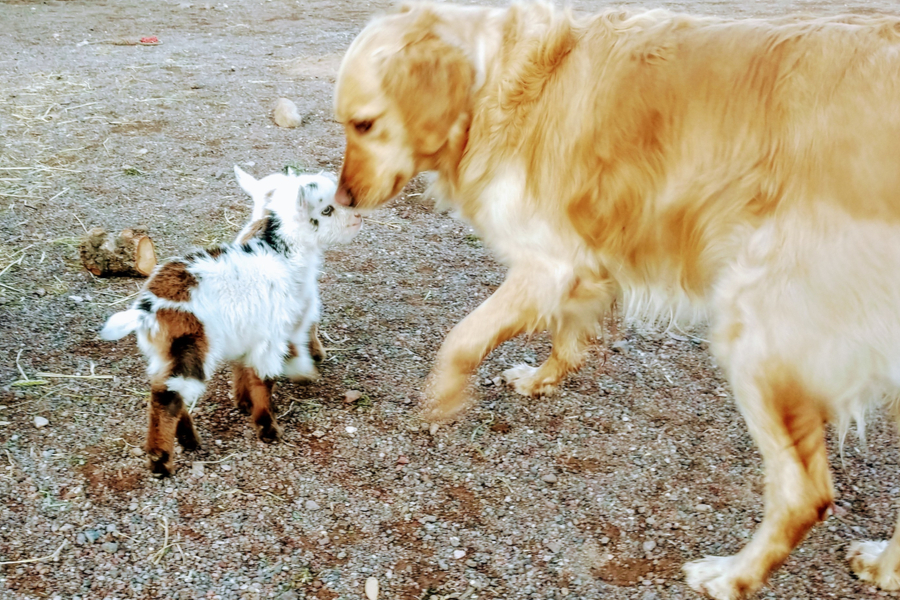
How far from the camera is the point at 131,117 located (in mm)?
6770

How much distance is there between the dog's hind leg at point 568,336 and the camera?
290 centimetres

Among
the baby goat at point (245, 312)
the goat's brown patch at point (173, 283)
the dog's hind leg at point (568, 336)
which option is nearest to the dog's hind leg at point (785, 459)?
the dog's hind leg at point (568, 336)

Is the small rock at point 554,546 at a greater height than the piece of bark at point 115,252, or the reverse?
the piece of bark at point 115,252

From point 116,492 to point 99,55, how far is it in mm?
7561

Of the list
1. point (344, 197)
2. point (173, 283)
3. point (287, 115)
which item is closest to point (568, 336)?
point (344, 197)

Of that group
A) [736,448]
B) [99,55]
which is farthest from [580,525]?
[99,55]

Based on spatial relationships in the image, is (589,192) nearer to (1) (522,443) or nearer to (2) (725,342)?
(2) (725,342)

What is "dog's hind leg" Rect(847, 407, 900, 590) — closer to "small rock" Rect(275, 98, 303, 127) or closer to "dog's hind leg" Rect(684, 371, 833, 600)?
"dog's hind leg" Rect(684, 371, 833, 600)

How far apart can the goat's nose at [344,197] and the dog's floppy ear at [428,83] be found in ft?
1.11

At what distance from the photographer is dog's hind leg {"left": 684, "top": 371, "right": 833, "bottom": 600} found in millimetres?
2338

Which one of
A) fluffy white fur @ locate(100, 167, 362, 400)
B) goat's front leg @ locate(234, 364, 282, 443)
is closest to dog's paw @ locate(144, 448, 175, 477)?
fluffy white fur @ locate(100, 167, 362, 400)

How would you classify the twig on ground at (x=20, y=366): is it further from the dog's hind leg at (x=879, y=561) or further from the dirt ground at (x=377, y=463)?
the dog's hind leg at (x=879, y=561)

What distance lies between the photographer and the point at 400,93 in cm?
273

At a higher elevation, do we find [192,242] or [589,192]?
[589,192]
